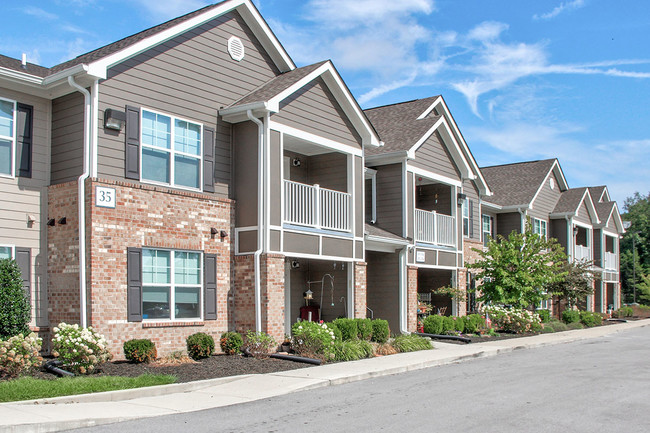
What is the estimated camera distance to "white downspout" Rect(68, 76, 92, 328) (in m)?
14.0

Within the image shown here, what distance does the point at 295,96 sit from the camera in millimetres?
18297

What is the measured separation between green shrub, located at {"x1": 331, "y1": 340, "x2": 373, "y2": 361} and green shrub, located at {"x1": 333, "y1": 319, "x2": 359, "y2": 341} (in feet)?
1.57

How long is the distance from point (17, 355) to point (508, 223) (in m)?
26.8

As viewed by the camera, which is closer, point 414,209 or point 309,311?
point 309,311

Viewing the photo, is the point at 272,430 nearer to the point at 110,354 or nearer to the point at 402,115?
the point at 110,354

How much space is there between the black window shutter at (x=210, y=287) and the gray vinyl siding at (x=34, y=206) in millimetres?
3521

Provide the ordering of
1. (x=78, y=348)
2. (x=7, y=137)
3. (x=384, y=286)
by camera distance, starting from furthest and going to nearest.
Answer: (x=384, y=286), (x=7, y=137), (x=78, y=348)

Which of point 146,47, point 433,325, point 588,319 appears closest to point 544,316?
point 588,319

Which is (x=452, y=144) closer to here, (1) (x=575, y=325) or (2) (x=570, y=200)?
(1) (x=575, y=325)

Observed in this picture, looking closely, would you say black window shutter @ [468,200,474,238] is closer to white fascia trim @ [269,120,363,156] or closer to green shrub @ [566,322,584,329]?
green shrub @ [566,322,584,329]

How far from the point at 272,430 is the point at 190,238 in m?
8.08

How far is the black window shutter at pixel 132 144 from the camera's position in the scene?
49.2ft

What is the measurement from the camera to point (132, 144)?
15.1 m

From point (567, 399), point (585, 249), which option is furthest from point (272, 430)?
point (585, 249)
